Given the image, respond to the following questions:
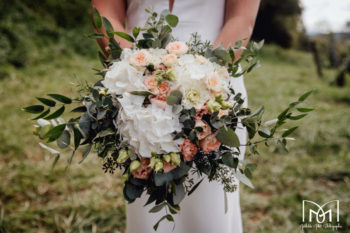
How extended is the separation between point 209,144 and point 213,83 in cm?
22

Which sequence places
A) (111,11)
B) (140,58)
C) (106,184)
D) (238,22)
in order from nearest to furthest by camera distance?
(140,58), (238,22), (111,11), (106,184)

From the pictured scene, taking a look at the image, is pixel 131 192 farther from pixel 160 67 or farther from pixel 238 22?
pixel 238 22

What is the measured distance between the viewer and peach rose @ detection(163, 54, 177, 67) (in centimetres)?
109

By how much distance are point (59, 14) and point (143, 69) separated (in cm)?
912

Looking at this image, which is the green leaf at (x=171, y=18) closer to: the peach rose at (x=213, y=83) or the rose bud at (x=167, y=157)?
the peach rose at (x=213, y=83)

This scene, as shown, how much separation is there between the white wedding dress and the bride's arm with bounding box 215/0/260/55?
11cm

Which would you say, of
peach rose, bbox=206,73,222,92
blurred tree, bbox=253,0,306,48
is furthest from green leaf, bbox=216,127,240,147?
blurred tree, bbox=253,0,306,48

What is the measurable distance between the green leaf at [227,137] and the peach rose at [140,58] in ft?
1.22

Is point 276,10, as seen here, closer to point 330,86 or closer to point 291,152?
point 330,86

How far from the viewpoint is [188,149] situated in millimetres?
1049

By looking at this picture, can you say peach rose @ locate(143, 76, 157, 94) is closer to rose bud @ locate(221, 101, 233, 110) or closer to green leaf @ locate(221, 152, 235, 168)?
rose bud @ locate(221, 101, 233, 110)

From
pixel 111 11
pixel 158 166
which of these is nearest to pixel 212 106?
pixel 158 166

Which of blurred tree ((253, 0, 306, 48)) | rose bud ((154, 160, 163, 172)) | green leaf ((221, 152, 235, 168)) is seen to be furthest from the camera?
blurred tree ((253, 0, 306, 48))

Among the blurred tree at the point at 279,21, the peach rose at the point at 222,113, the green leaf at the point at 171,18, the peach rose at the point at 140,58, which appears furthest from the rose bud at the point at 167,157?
the blurred tree at the point at 279,21
